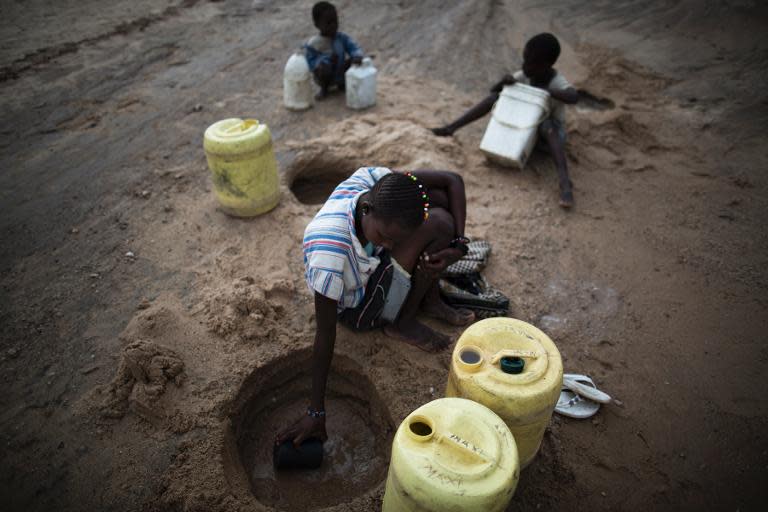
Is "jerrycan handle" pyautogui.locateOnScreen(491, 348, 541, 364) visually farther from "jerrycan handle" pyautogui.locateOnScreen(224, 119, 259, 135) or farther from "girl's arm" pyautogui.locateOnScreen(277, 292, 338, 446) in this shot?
"jerrycan handle" pyautogui.locateOnScreen(224, 119, 259, 135)

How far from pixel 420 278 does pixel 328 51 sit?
140 inches

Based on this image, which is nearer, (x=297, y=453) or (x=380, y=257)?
(x=297, y=453)

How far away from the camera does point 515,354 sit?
1.70 m

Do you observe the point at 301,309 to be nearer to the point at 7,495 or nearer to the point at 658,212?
the point at 7,495

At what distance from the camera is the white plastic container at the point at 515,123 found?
368 centimetres

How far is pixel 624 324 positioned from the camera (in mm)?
2672

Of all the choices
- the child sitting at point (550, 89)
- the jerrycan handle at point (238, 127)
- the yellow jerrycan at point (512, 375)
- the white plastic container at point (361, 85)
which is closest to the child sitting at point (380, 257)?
the yellow jerrycan at point (512, 375)

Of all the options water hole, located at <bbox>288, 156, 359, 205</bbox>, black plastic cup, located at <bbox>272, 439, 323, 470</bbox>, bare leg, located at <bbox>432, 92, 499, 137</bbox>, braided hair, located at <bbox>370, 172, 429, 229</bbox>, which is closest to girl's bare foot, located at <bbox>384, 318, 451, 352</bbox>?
black plastic cup, located at <bbox>272, 439, 323, 470</bbox>

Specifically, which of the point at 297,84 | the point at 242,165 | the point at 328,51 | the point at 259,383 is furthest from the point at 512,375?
the point at 328,51

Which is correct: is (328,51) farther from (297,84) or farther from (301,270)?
(301,270)

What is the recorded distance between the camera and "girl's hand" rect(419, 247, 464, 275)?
2268mm

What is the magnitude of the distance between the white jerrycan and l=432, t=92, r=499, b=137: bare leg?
1.44m

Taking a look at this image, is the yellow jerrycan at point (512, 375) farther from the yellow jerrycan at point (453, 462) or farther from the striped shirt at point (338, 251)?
the striped shirt at point (338, 251)

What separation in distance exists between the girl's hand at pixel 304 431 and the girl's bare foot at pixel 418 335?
0.66 m
